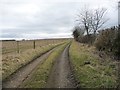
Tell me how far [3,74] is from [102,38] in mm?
18051

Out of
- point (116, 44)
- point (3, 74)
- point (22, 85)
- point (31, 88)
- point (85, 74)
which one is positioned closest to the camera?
point (31, 88)

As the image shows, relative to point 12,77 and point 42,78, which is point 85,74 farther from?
point 12,77

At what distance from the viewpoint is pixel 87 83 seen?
12625mm

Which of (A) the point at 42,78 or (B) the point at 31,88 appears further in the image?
(A) the point at 42,78

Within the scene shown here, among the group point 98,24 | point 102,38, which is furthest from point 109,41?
point 98,24

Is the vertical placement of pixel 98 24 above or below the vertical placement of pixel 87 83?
above

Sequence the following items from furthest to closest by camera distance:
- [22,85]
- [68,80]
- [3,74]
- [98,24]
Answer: [98,24], [3,74], [68,80], [22,85]

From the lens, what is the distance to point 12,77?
51.8 ft

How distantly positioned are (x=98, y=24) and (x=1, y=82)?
5522 centimetres

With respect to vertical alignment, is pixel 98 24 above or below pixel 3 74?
above

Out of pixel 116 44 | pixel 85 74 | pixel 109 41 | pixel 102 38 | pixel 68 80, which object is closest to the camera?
pixel 68 80

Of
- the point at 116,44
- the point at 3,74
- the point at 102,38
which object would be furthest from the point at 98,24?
the point at 3,74

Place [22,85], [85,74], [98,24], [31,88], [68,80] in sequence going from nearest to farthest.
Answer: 1. [31,88]
2. [22,85]
3. [68,80]
4. [85,74]
5. [98,24]

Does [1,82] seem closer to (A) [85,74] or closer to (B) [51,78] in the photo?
(B) [51,78]
